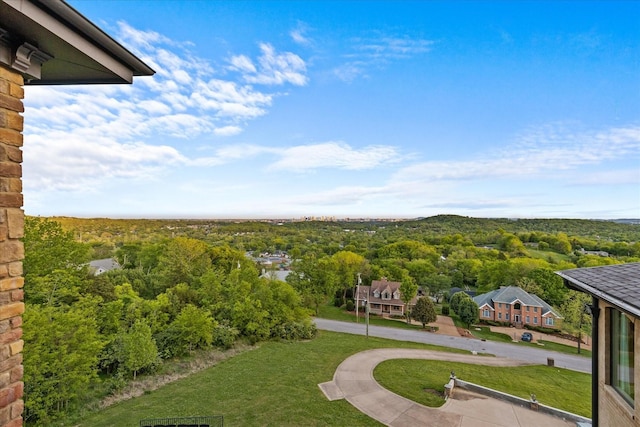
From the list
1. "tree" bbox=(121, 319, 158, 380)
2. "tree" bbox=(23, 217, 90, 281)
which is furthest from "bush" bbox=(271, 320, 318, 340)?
"tree" bbox=(23, 217, 90, 281)

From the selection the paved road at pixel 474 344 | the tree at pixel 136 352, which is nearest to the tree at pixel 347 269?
the paved road at pixel 474 344

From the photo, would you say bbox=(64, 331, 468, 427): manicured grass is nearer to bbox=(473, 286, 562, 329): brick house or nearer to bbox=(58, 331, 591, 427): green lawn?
bbox=(58, 331, 591, 427): green lawn

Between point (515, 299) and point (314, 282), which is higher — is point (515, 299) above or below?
below

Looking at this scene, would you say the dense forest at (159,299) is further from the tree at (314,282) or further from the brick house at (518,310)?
the brick house at (518,310)

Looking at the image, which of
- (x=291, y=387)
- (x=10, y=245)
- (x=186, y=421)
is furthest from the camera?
(x=291, y=387)

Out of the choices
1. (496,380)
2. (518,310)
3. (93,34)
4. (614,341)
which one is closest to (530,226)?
(518,310)

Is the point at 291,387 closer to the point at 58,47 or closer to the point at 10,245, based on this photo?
the point at 10,245
